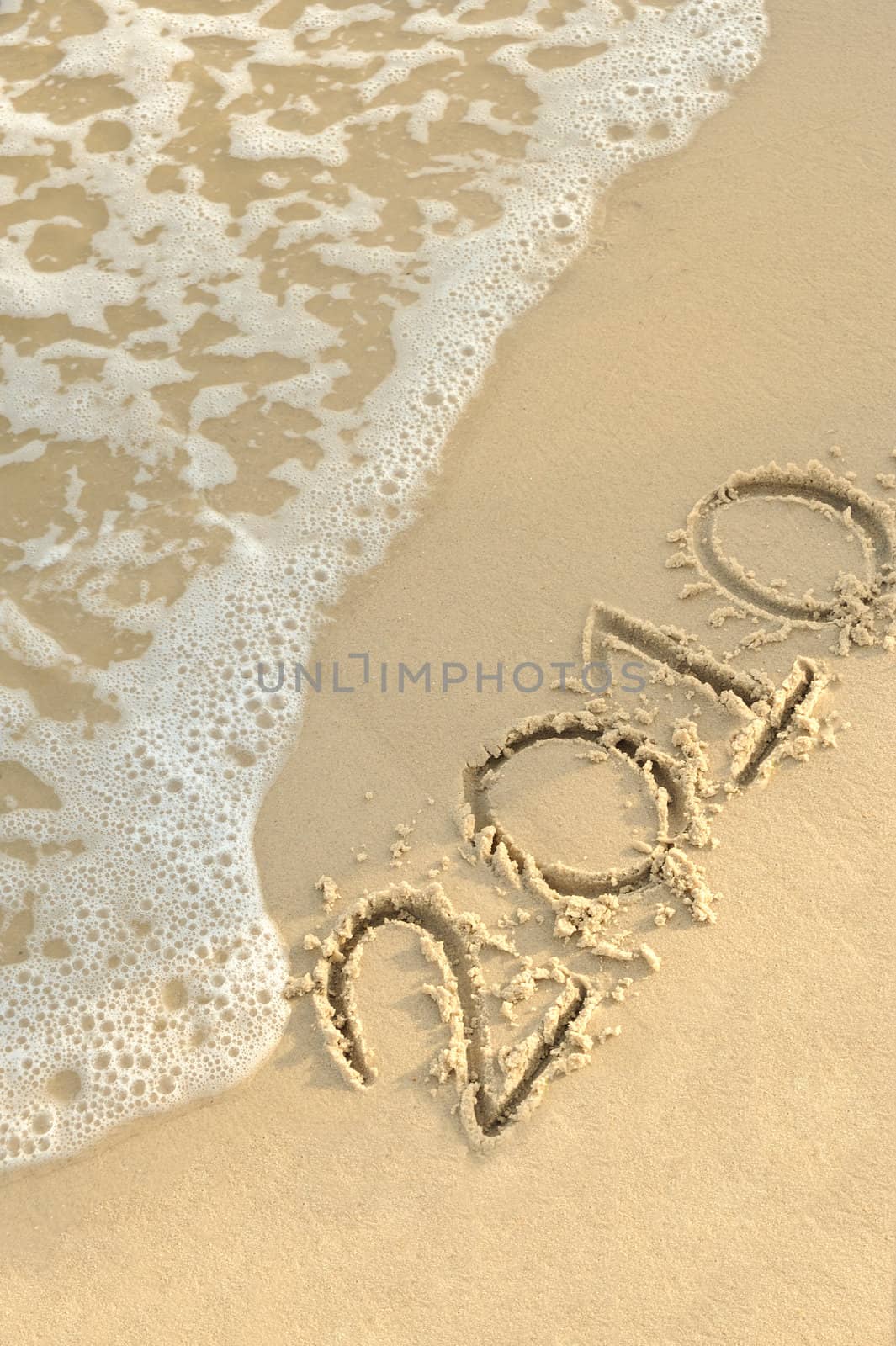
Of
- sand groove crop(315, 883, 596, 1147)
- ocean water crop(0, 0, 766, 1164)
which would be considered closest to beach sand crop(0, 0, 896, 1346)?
sand groove crop(315, 883, 596, 1147)

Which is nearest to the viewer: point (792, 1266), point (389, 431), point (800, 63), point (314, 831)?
point (792, 1266)

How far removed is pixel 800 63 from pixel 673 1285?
11.9ft

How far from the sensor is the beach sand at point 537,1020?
1.96 m

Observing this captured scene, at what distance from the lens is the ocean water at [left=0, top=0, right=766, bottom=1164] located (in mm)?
2330

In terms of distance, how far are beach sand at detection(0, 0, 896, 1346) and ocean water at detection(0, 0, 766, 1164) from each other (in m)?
0.14

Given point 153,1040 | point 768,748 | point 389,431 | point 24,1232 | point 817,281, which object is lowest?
point 24,1232

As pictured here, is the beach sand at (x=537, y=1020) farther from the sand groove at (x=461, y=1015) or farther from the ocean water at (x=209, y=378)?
the ocean water at (x=209, y=378)

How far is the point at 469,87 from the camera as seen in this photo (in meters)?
3.66

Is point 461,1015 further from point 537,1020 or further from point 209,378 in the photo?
point 209,378

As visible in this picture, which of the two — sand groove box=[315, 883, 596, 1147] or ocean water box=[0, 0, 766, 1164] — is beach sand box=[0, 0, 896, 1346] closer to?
sand groove box=[315, 883, 596, 1147]

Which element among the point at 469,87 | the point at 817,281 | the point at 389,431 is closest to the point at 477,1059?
the point at 389,431

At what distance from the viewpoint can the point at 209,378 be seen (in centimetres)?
310

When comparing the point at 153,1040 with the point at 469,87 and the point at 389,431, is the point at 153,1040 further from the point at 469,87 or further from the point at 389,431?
the point at 469,87

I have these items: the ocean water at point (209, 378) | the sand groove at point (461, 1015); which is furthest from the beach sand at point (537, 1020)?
the ocean water at point (209, 378)
